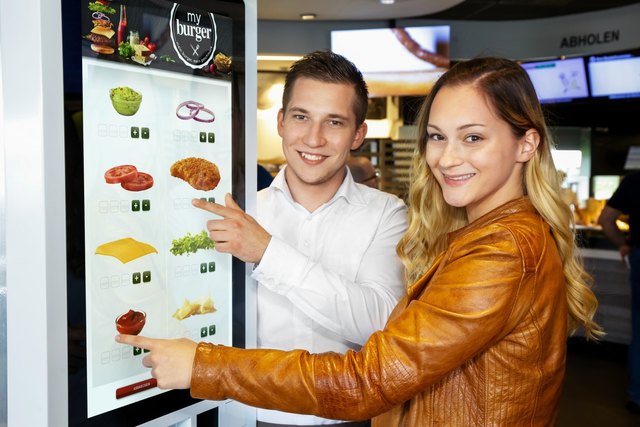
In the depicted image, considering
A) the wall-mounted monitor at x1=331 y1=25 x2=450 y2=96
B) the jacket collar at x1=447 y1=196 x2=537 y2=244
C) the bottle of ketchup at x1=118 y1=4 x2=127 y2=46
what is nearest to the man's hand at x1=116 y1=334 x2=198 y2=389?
the bottle of ketchup at x1=118 y1=4 x2=127 y2=46

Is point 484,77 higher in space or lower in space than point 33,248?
higher

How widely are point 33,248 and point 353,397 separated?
0.60 meters

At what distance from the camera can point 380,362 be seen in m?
1.18

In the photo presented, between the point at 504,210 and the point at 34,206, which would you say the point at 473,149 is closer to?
the point at 504,210

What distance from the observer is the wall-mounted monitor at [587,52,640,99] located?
5.62 meters

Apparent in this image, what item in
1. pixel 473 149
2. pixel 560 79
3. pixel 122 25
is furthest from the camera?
pixel 560 79

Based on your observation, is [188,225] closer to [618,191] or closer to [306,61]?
[306,61]

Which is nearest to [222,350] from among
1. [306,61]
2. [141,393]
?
[141,393]

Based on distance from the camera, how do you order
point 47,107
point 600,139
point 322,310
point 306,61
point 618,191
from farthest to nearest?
point 600,139, point 618,191, point 306,61, point 322,310, point 47,107

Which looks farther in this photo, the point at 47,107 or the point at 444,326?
the point at 444,326

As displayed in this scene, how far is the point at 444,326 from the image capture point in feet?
3.90

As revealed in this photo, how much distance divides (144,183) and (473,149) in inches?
26.4

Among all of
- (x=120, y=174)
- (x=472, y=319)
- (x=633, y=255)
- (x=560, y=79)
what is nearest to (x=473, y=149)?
(x=472, y=319)

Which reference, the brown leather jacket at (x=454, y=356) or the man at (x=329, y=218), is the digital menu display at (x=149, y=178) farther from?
the man at (x=329, y=218)
